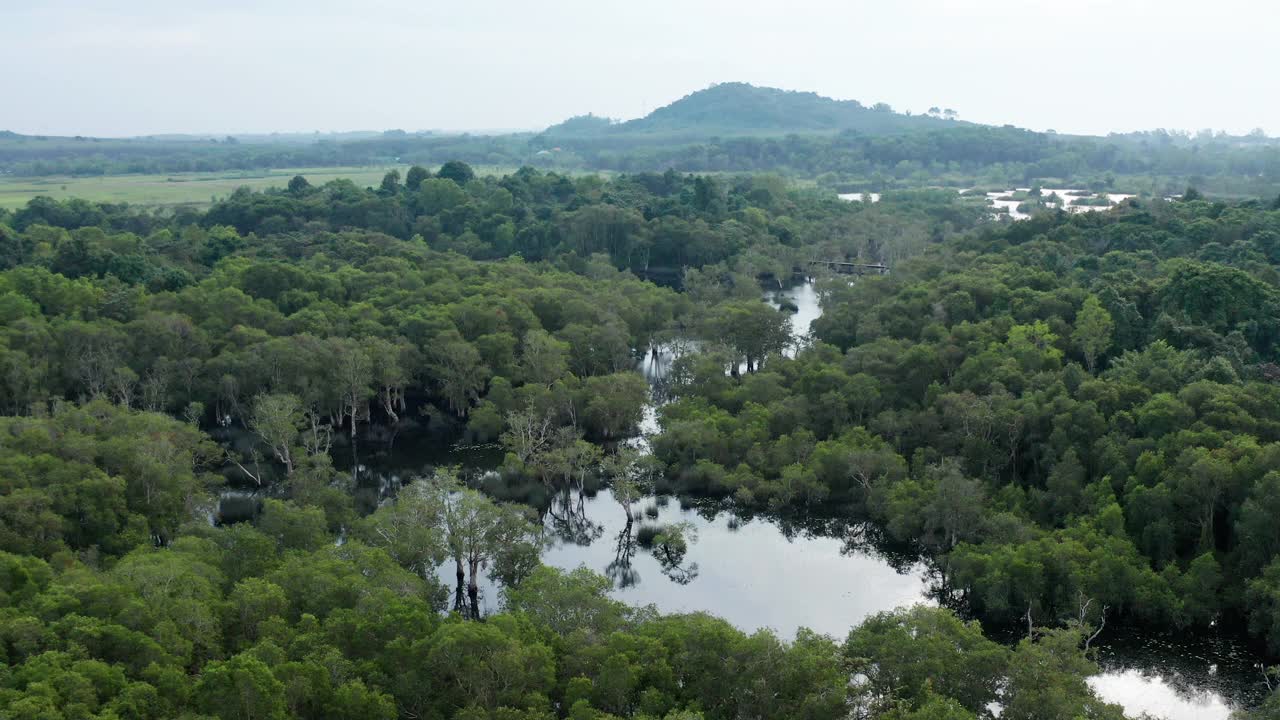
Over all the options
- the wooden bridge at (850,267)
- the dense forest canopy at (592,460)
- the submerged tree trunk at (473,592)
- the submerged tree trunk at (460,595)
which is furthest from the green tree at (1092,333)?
the wooden bridge at (850,267)

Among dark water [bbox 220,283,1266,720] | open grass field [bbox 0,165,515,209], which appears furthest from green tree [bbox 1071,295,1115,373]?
open grass field [bbox 0,165,515,209]

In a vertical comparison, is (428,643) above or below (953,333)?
below

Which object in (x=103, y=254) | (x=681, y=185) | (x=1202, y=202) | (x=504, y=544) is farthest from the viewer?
(x=681, y=185)

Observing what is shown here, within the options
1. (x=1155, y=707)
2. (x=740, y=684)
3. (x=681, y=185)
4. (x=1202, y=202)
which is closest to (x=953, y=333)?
(x=1155, y=707)

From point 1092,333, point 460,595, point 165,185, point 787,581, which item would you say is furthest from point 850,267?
point 165,185

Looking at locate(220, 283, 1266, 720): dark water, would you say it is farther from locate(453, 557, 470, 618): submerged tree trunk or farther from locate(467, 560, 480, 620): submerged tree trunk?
locate(453, 557, 470, 618): submerged tree trunk

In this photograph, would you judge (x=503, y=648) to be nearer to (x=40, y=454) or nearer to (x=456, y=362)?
(x=40, y=454)

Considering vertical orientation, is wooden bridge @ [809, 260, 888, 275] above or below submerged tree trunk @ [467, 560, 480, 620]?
above
